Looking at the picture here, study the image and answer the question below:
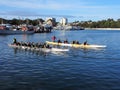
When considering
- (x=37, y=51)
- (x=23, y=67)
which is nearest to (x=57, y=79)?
(x=23, y=67)

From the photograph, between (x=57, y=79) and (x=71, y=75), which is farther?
(x=71, y=75)

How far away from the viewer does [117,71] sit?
120 ft

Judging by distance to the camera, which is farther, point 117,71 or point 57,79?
point 117,71

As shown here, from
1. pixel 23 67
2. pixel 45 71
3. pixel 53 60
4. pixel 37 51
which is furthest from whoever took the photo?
pixel 37 51

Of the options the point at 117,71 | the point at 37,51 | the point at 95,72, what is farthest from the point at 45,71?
the point at 37,51

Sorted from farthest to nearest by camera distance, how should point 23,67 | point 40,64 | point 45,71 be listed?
point 40,64, point 23,67, point 45,71

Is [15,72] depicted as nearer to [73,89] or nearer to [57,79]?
[57,79]

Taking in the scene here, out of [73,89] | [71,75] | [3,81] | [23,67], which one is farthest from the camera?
[23,67]

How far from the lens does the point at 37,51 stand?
5769cm

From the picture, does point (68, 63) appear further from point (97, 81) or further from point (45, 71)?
point (97, 81)

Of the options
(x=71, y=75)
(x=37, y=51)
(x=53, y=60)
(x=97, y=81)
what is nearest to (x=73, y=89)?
(x=97, y=81)

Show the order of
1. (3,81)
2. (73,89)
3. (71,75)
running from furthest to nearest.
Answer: (71,75) < (3,81) < (73,89)

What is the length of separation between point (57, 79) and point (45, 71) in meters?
4.87

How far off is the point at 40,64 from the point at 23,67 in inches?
140
